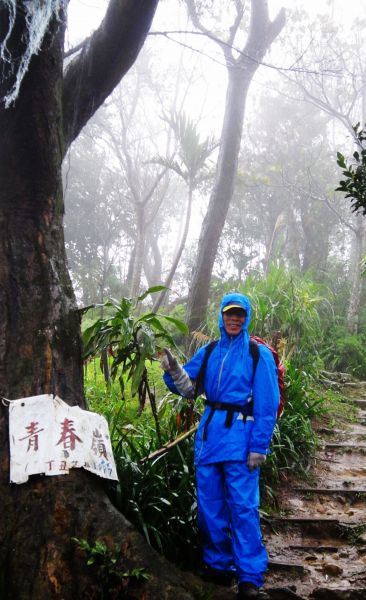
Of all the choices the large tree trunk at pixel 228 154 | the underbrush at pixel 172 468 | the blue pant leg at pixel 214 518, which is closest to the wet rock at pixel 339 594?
the blue pant leg at pixel 214 518

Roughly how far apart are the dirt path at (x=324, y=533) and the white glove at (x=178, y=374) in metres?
1.30

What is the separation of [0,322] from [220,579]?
6.75 ft

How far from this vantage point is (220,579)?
2.73m

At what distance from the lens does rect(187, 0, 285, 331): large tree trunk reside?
7262 millimetres

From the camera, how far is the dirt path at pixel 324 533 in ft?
9.54

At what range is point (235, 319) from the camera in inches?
119

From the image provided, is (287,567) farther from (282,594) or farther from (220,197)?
(220,197)

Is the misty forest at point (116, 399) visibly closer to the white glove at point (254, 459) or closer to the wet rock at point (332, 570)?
the wet rock at point (332, 570)

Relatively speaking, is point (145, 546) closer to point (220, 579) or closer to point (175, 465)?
point (220, 579)

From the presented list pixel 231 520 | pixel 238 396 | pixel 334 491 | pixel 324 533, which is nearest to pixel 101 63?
pixel 238 396

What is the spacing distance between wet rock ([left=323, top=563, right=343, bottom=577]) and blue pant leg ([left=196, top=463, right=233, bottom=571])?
30.3 inches

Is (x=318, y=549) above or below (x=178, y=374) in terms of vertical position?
below

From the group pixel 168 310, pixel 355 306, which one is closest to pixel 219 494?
pixel 355 306

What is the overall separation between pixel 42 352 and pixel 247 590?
1798 mm
